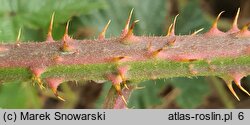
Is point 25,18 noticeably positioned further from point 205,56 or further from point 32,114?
point 205,56

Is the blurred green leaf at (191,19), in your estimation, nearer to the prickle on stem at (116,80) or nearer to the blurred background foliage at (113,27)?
the blurred background foliage at (113,27)

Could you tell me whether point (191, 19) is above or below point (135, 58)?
above

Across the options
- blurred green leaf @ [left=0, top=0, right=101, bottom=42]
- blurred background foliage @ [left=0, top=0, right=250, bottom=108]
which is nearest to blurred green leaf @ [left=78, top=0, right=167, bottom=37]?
blurred background foliage @ [left=0, top=0, right=250, bottom=108]

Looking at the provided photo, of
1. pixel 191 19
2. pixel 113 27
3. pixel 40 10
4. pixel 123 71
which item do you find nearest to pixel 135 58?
pixel 123 71

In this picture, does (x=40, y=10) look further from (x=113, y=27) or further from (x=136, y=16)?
(x=136, y=16)

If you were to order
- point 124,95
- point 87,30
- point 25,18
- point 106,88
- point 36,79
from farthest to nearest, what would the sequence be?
point 87,30
point 106,88
point 25,18
point 124,95
point 36,79

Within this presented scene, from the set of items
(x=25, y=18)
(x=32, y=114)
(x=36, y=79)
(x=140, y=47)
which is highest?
(x=25, y=18)

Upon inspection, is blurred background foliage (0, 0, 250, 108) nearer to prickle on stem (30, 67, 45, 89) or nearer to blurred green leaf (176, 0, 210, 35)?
blurred green leaf (176, 0, 210, 35)

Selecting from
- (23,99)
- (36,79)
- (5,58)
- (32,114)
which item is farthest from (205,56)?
A: (23,99)
